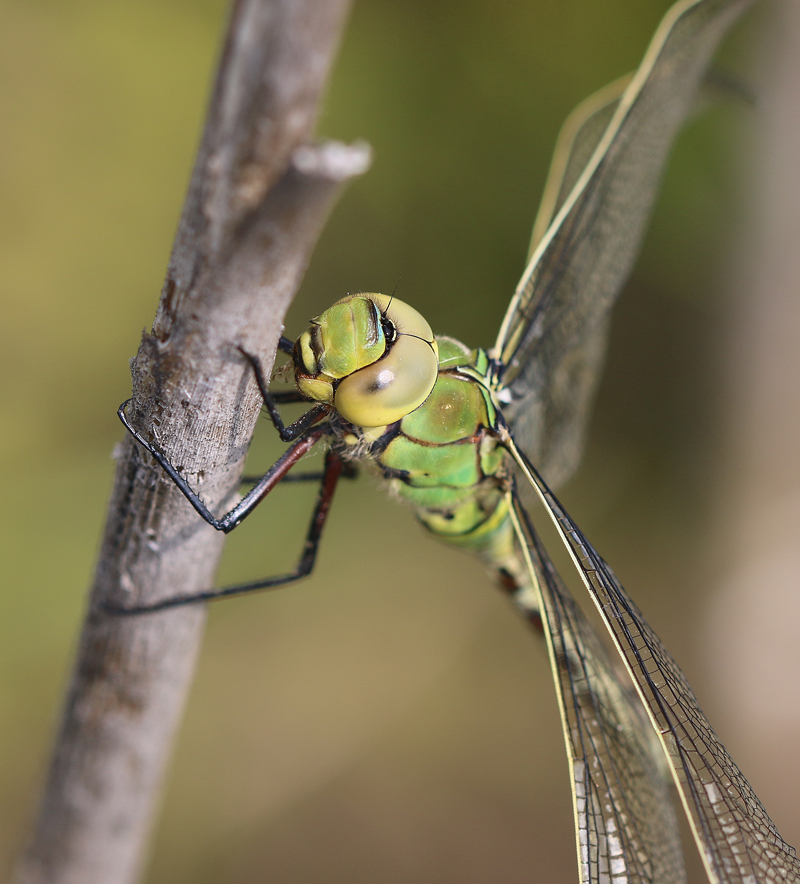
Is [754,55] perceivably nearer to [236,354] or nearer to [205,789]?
[236,354]

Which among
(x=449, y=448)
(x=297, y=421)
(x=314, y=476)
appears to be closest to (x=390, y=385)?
(x=297, y=421)

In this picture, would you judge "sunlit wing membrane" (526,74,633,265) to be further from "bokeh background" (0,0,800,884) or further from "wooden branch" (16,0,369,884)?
"wooden branch" (16,0,369,884)

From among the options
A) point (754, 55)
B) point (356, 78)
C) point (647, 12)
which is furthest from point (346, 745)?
point (754, 55)

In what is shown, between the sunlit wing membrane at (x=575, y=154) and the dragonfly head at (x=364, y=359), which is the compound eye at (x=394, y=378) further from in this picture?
the sunlit wing membrane at (x=575, y=154)

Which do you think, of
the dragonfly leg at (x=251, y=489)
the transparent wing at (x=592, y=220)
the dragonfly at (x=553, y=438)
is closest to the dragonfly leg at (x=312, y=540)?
the dragonfly at (x=553, y=438)

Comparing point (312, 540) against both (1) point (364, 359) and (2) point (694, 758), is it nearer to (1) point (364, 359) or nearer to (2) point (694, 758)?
(1) point (364, 359)

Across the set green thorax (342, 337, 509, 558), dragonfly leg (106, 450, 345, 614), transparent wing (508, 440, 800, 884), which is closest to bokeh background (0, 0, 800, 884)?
dragonfly leg (106, 450, 345, 614)
